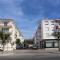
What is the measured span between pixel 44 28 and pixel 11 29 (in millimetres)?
14878

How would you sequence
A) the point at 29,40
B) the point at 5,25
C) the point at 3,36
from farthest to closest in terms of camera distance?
the point at 29,40 < the point at 5,25 < the point at 3,36

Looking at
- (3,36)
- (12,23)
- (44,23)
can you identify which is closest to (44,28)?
(44,23)

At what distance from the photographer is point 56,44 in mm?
72250

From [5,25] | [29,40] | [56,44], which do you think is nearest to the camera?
[56,44]

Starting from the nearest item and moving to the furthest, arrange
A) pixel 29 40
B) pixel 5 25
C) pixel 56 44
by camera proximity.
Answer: pixel 56 44, pixel 5 25, pixel 29 40

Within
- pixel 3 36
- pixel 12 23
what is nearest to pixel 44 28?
pixel 12 23

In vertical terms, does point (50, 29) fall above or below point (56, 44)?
above

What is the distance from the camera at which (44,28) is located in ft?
286

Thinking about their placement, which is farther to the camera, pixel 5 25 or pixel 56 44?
pixel 5 25

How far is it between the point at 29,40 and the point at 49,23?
10862 centimetres

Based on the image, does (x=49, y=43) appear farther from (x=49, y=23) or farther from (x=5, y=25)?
(x=5, y=25)

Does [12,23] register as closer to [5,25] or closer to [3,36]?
[5,25]

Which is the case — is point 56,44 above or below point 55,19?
below

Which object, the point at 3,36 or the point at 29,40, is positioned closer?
the point at 3,36
